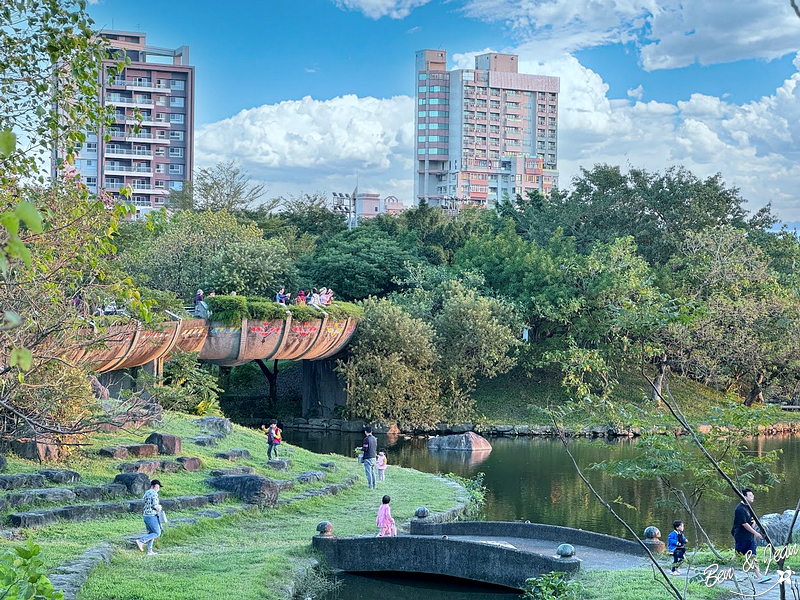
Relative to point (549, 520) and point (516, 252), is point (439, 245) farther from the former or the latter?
point (549, 520)

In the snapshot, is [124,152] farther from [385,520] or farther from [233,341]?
[385,520]

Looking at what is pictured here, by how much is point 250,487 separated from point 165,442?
2.71 m

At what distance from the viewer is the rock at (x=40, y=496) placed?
520 inches

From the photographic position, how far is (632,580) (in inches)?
411

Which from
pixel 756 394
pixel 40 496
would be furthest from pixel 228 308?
pixel 756 394

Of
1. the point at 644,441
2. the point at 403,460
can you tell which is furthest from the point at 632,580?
the point at 403,460

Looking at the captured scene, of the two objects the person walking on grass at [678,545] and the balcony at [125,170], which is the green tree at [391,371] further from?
the balcony at [125,170]

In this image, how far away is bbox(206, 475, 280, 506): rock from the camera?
619 inches

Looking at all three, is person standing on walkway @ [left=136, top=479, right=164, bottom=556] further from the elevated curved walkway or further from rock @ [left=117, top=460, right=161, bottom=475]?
rock @ [left=117, top=460, right=161, bottom=475]

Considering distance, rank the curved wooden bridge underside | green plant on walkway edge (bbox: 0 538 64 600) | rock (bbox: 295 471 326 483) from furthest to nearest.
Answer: the curved wooden bridge underside < rock (bbox: 295 471 326 483) < green plant on walkway edge (bbox: 0 538 64 600)

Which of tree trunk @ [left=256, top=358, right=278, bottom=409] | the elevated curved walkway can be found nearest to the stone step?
the elevated curved walkway

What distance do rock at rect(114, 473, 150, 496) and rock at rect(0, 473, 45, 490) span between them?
1.22 metres

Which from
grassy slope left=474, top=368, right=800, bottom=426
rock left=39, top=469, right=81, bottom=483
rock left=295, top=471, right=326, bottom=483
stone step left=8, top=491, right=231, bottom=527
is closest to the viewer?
stone step left=8, top=491, right=231, bottom=527

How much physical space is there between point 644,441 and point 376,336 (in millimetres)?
21906
